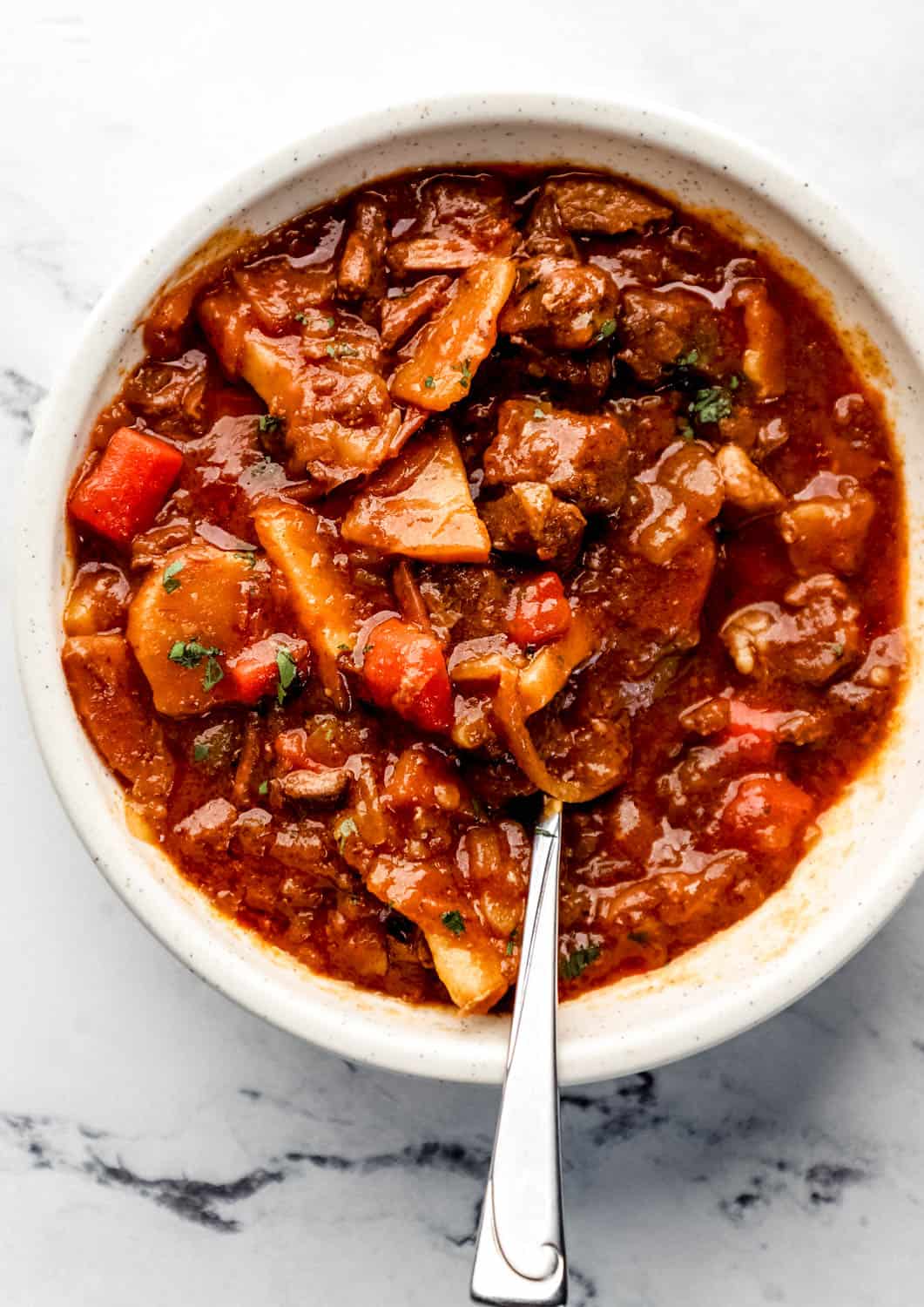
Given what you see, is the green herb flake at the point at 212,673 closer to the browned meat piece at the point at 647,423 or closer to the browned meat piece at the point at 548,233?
the browned meat piece at the point at 647,423

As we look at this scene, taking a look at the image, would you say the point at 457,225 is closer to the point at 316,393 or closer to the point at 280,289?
the point at 280,289

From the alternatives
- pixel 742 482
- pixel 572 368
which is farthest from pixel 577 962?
pixel 572 368

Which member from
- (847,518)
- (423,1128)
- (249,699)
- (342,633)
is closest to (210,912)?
(249,699)

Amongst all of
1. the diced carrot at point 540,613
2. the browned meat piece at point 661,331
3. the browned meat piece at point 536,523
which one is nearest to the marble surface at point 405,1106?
the browned meat piece at point 661,331

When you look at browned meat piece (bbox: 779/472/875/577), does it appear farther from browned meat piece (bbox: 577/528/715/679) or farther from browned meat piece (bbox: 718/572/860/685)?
browned meat piece (bbox: 577/528/715/679)

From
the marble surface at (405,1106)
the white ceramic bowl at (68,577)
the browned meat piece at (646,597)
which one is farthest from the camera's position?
the marble surface at (405,1106)
